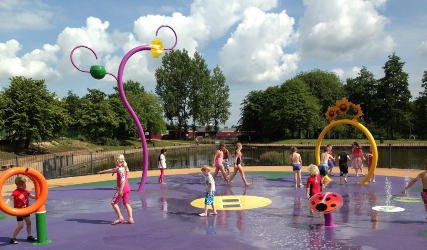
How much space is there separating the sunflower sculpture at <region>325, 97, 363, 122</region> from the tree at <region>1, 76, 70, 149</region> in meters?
32.3

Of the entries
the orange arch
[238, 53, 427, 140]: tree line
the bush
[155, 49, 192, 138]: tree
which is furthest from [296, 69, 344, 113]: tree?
the orange arch

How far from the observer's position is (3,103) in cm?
3781

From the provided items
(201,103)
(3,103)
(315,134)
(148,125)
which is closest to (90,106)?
(148,125)

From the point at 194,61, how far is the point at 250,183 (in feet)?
207

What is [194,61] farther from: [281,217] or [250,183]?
[281,217]

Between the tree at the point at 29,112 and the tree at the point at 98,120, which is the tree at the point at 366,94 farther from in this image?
the tree at the point at 29,112

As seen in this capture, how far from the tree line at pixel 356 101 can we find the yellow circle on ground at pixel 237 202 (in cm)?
5715

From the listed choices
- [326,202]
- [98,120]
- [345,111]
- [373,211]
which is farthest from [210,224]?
[98,120]

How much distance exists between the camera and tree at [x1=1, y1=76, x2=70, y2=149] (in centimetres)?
3825

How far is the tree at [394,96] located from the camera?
70.7 meters

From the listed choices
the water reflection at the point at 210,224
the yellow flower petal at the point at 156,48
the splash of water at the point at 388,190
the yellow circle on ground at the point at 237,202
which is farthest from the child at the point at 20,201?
the splash of water at the point at 388,190

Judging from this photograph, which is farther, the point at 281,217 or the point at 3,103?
the point at 3,103

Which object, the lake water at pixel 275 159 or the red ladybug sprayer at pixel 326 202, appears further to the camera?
the lake water at pixel 275 159

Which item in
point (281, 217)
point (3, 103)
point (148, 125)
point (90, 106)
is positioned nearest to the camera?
point (281, 217)
